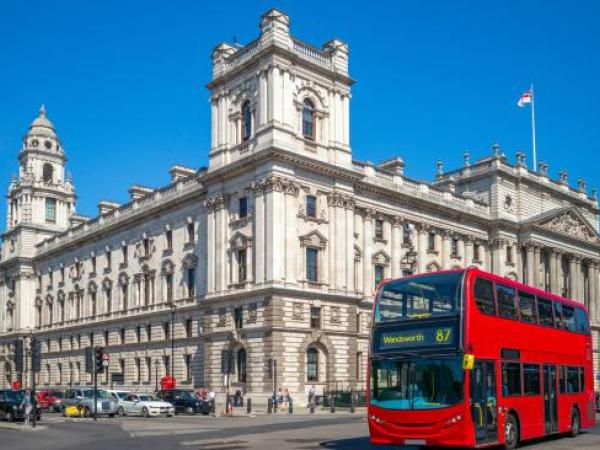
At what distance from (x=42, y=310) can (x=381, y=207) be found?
44943mm

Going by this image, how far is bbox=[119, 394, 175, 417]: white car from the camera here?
151 ft

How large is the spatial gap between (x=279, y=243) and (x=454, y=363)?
3260 cm

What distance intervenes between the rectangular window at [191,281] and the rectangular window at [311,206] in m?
12.4

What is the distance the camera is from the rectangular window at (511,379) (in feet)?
69.6

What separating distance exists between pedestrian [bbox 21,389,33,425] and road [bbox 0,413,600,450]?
1.58 m

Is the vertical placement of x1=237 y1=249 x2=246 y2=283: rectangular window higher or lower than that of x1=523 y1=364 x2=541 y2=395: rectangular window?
higher

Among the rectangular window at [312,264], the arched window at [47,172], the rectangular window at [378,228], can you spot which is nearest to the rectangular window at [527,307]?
the rectangular window at [312,264]

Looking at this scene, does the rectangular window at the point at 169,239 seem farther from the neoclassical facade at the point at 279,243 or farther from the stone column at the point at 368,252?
the stone column at the point at 368,252

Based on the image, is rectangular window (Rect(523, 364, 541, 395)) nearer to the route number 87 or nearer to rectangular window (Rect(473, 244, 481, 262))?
the route number 87

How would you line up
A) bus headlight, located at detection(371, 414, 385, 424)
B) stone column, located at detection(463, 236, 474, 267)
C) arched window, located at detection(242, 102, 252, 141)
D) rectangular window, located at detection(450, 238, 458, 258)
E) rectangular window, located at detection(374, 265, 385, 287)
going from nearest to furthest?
bus headlight, located at detection(371, 414, 385, 424) < arched window, located at detection(242, 102, 252, 141) < rectangular window, located at detection(374, 265, 385, 287) < rectangular window, located at detection(450, 238, 458, 258) < stone column, located at detection(463, 236, 474, 267)

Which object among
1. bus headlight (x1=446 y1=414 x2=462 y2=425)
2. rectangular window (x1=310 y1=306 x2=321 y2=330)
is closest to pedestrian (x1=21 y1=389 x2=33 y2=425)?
rectangular window (x1=310 y1=306 x2=321 y2=330)

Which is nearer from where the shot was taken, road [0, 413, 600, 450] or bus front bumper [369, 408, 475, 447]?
bus front bumper [369, 408, 475, 447]

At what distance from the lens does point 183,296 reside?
208 feet

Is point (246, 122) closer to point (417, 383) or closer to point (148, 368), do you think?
point (148, 368)
